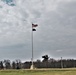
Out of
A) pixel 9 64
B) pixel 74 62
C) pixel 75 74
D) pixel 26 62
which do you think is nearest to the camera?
pixel 75 74

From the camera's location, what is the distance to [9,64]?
7325 centimetres

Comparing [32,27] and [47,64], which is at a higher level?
[32,27]

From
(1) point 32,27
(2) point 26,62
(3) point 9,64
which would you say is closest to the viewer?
(1) point 32,27

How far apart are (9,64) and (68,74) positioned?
4456cm

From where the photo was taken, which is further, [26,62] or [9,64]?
[9,64]

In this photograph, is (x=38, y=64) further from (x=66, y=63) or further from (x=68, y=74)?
(x=68, y=74)

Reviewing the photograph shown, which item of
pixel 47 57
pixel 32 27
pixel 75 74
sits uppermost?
pixel 32 27

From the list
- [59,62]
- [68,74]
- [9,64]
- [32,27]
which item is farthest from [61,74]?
[9,64]

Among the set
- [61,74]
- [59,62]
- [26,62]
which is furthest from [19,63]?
[61,74]

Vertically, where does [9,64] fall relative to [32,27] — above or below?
below

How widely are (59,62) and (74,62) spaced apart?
12.2ft

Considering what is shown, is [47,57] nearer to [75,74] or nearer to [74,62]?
[74,62]

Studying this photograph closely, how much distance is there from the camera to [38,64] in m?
60.6

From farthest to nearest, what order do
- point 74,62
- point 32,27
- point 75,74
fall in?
point 74,62, point 32,27, point 75,74
